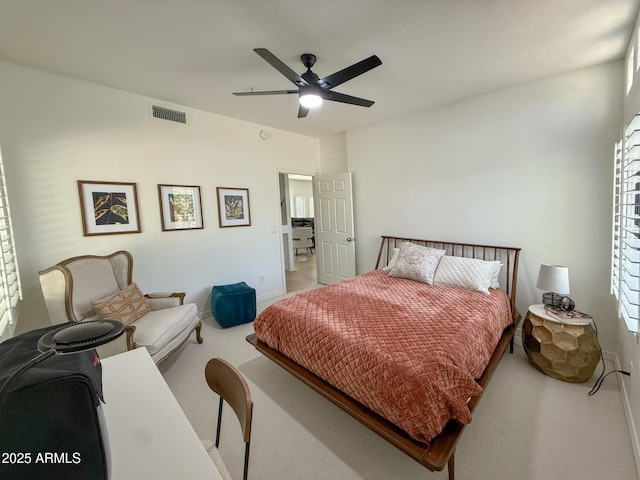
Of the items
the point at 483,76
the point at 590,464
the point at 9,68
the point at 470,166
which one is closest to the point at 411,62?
the point at 483,76

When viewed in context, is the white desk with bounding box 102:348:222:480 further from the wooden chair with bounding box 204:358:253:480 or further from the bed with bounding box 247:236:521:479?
the bed with bounding box 247:236:521:479

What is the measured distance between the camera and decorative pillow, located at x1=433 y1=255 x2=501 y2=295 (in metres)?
2.78

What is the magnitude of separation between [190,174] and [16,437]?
11.0 ft

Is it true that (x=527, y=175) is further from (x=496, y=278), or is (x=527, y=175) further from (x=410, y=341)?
(x=410, y=341)

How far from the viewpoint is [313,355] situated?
2.00m

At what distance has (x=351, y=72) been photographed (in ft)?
6.43

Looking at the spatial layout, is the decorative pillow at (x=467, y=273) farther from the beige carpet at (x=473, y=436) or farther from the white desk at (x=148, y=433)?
the white desk at (x=148, y=433)

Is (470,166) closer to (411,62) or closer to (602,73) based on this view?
(602,73)

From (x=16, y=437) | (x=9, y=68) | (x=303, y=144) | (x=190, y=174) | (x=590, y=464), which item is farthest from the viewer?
(x=303, y=144)

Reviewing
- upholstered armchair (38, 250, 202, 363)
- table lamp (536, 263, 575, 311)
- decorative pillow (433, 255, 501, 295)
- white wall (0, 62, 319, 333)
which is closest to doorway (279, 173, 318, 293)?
white wall (0, 62, 319, 333)

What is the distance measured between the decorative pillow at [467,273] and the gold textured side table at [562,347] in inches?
19.0

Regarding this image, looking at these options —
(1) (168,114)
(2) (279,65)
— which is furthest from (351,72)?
(1) (168,114)

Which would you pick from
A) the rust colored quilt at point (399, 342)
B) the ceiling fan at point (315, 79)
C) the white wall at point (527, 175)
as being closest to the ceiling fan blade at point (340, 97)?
the ceiling fan at point (315, 79)

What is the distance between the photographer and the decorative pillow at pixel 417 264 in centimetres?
310
